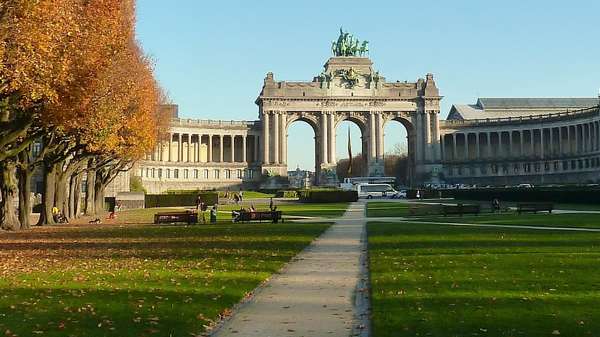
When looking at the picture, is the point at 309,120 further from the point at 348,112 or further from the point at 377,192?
the point at 377,192

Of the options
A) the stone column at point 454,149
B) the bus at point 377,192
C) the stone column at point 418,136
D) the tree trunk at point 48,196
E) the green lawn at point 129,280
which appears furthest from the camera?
the stone column at point 454,149

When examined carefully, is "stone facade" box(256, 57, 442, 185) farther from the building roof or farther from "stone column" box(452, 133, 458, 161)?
the building roof

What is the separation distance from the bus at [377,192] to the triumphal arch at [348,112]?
2885 centimetres

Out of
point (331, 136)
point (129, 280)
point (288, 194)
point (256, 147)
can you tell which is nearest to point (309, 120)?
point (331, 136)

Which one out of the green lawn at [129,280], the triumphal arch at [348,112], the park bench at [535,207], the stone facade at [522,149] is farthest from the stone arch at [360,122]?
the green lawn at [129,280]

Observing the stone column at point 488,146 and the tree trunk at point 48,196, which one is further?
the stone column at point 488,146

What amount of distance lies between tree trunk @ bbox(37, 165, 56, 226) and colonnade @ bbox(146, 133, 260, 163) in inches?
3905

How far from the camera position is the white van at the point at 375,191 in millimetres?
112537

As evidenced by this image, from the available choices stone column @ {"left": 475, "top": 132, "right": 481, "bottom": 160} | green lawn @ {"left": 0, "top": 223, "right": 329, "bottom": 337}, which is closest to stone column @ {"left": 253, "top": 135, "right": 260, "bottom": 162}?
stone column @ {"left": 475, "top": 132, "right": 481, "bottom": 160}

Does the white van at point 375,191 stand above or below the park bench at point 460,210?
above

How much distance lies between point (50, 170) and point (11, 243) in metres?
17.0

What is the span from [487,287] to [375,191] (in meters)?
103

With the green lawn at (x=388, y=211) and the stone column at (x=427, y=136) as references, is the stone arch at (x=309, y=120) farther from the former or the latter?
the green lawn at (x=388, y=211)

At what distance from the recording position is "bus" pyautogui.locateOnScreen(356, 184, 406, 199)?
111581mm
